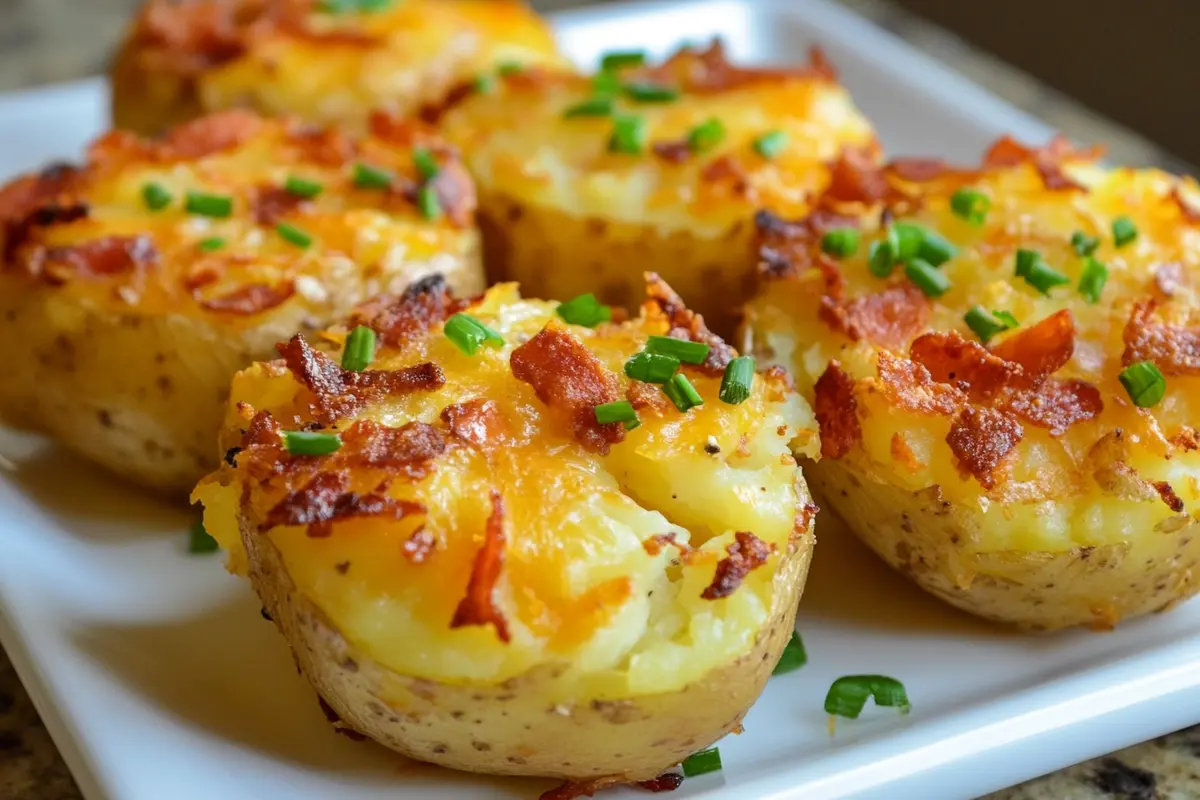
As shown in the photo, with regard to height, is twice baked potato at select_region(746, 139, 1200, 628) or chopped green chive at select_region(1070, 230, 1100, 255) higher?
chopped green chive at select_region(1070, 230, 1100, 255)

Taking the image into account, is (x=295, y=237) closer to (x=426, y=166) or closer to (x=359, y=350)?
(x=426, y=166)

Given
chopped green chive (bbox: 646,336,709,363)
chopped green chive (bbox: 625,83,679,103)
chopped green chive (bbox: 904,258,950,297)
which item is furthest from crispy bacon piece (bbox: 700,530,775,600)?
chopped green chive (bbox: 625,83,679,103)

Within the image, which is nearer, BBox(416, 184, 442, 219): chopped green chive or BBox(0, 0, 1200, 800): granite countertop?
BBox(0, 0, 1200, 800): granite countertop

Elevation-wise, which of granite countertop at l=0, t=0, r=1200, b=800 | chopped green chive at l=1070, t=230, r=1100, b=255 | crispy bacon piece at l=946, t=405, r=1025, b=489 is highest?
chopped green chive at l=1070, t=230, r=1100, b=255

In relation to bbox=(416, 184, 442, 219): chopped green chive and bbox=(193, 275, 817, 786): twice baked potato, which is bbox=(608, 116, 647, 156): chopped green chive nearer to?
bbox=(416, 184, 442, 219): chopped green chive

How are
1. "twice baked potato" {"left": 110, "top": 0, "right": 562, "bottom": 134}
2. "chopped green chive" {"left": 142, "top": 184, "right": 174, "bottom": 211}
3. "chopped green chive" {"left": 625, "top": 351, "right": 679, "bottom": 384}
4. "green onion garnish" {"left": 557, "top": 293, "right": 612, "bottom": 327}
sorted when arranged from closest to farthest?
"chopped green chive" {"left": 625, "top": 351, "right": 679, "bottom": 384}, "green onion garnish" {"left": 557, "top": 293, "right": 612, "bottom": 327}, "chopped green chive" {"left": 142, "top": 184, "right": 174, "bottom": 211}, "twice baked potato" {"left": 110, "top": 0, "right": 562, "bottom": 134}

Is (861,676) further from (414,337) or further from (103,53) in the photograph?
(103,53)

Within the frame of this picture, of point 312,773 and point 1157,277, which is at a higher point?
point 1157,277

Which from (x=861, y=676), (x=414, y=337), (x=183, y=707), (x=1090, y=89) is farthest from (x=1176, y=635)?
(x=1090, y=89)
